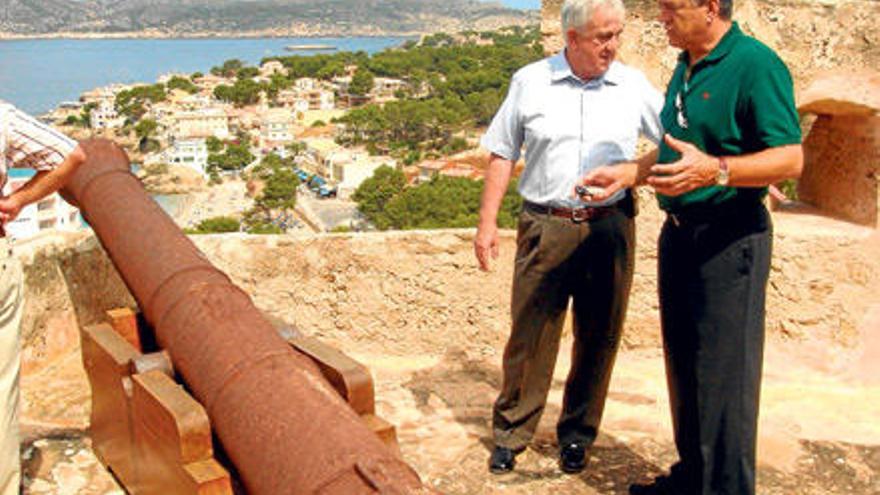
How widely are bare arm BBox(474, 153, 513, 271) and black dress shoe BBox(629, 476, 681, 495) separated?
33.2 inches

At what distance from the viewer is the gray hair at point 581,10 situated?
251 centimetres

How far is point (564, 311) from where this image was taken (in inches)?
112

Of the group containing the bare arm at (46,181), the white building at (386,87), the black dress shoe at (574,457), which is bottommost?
the white building at (386,87)

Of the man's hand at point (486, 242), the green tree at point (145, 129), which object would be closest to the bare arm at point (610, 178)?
the man's hand at point (486, 242)

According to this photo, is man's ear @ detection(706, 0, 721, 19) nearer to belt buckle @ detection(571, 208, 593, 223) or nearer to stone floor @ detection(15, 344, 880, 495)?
belt buckle @ detection(571, 208, 593, 223)

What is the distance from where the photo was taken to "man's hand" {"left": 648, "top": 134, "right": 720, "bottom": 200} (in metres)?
2.02

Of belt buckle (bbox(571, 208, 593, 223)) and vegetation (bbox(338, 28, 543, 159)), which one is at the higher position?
belt buckle (bbox(571, 208, 593, 223))

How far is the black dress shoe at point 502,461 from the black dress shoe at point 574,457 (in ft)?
0.58

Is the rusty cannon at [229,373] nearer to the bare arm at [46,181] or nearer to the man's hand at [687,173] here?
the bare arm at [46,181]

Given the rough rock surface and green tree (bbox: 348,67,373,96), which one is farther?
green tree (bbox: 348,67,373,96)

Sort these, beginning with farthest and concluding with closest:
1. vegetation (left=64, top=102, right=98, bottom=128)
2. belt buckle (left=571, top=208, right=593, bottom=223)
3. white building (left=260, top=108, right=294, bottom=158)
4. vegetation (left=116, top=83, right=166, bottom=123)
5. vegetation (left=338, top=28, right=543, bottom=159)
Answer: vegetation (left=116, top=83, right=166, bottom=123)
vegetation (left=64, top=102, right=98, bottom=128)
white building (left=260, top=108, right=294, bottom=158)
vegetation (left=338, top=28, right=543, bottom=159)
belt buckle (left=571, top=208, right=593, bottom=223)

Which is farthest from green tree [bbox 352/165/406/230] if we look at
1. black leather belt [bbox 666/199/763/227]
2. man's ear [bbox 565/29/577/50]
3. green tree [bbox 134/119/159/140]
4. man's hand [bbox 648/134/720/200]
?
man's hand [bbox 648/134/720/200]

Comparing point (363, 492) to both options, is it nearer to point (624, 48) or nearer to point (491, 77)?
point (624, 48)

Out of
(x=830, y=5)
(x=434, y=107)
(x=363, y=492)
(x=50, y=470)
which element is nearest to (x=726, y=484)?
(x=363, y=492)
